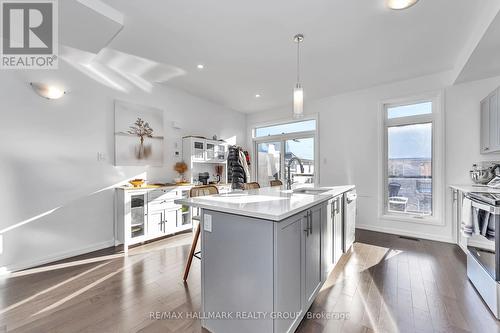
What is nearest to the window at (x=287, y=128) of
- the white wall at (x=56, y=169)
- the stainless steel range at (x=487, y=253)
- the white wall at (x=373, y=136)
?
the white wall at (x=373, y=136)

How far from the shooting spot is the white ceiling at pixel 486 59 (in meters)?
2.11

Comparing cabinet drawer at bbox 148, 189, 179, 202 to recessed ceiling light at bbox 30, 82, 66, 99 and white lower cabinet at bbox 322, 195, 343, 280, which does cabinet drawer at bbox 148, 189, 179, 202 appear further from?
white lower cabinet at bbox 322, 195, 343, 280

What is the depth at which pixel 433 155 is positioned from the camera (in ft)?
11.9

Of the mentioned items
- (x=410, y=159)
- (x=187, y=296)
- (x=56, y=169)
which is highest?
(x=410, y=159)

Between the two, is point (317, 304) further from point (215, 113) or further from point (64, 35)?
point (215, 113)

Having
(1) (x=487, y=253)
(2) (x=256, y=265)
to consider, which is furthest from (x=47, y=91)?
(1) (x=487, y=253)

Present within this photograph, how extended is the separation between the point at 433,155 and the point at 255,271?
3.89 m

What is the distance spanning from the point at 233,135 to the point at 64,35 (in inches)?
145

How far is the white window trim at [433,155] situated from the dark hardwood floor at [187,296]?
79 centimetres

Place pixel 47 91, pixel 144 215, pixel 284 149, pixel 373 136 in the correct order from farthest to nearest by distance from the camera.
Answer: pixel 284 149 < pixel 373 136 < pixel 144 215 < pixel 47 91

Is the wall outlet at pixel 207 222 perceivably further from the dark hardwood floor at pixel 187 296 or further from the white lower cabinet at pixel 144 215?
the white lower cabinet at pixel 144 215

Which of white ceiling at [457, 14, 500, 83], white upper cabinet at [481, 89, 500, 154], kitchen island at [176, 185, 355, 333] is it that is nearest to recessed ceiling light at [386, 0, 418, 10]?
white ceiling at [457, 14, 500, 83]

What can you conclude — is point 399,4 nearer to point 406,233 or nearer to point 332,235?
point 332,235

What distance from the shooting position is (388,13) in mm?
2180
